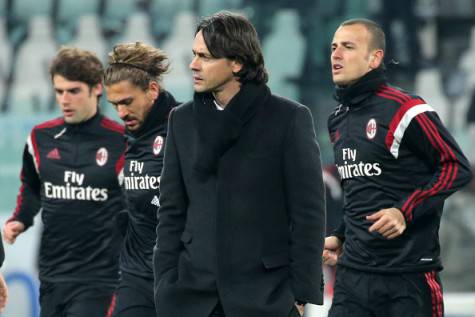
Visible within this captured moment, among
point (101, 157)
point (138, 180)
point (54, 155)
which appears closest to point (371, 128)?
point (138, 180)

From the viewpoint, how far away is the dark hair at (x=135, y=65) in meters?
6.43

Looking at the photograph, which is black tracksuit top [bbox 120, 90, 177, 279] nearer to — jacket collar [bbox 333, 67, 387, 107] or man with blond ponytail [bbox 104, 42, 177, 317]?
man with blond ponytail [bbox 104, 42, 177, 317]

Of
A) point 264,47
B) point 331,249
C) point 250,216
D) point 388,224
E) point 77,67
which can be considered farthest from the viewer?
point 264,47

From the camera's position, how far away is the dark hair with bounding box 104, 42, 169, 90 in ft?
21.1

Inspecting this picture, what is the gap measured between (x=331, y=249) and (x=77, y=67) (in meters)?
1.89

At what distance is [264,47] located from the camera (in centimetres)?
1105

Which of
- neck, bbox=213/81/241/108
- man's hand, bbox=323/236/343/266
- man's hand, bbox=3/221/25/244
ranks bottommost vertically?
man's hand, bbox=3/221/25/244

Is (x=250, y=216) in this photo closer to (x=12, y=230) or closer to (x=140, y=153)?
(x=140, y=153)

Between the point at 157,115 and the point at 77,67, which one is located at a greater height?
the point at 77,67

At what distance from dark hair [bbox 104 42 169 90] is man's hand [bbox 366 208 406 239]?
145cm

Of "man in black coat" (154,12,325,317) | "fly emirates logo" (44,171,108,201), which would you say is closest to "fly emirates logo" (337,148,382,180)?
"man in black coat" (154,12,325,317)

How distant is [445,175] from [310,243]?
131 centimetres

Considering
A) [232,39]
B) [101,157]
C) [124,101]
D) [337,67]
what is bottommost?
[101,157]

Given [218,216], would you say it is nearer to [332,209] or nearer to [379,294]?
[379,294]
